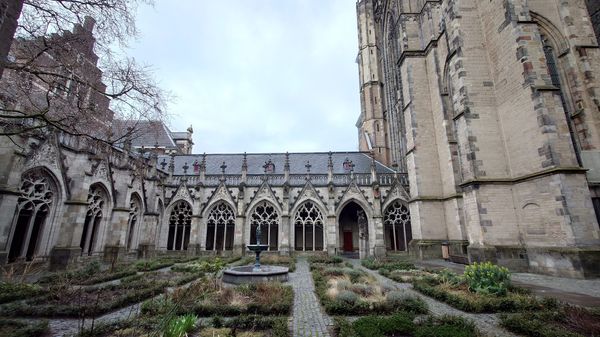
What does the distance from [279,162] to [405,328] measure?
24.6m

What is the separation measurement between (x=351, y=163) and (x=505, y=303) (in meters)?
21.1

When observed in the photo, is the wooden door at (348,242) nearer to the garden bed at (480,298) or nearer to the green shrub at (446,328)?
the garden bed at (480,298)

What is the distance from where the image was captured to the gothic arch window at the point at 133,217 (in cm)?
1885

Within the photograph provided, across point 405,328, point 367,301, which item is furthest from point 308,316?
point 405,328

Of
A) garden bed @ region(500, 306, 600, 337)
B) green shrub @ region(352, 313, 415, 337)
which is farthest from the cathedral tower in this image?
green shrub @ region(352, 313, 415, 337)

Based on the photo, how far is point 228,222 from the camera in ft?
78.2

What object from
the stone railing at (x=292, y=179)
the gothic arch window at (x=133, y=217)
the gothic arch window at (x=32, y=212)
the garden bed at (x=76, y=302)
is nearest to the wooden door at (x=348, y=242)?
the stone railing at (x=292, y=179)

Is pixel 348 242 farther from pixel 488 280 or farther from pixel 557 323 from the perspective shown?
pixel 557 323

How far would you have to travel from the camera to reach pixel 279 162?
28844mm

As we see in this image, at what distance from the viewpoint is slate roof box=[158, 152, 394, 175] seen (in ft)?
89.3

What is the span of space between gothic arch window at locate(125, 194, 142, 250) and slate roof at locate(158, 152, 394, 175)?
8265 millimetres

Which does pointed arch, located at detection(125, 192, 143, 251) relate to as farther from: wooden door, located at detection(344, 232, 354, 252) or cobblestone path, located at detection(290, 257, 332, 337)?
wooden door, located at detection(344, 232, 354, 252)

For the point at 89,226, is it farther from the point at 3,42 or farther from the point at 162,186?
the point at 3,42

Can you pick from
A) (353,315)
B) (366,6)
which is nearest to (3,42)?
(353,315)
